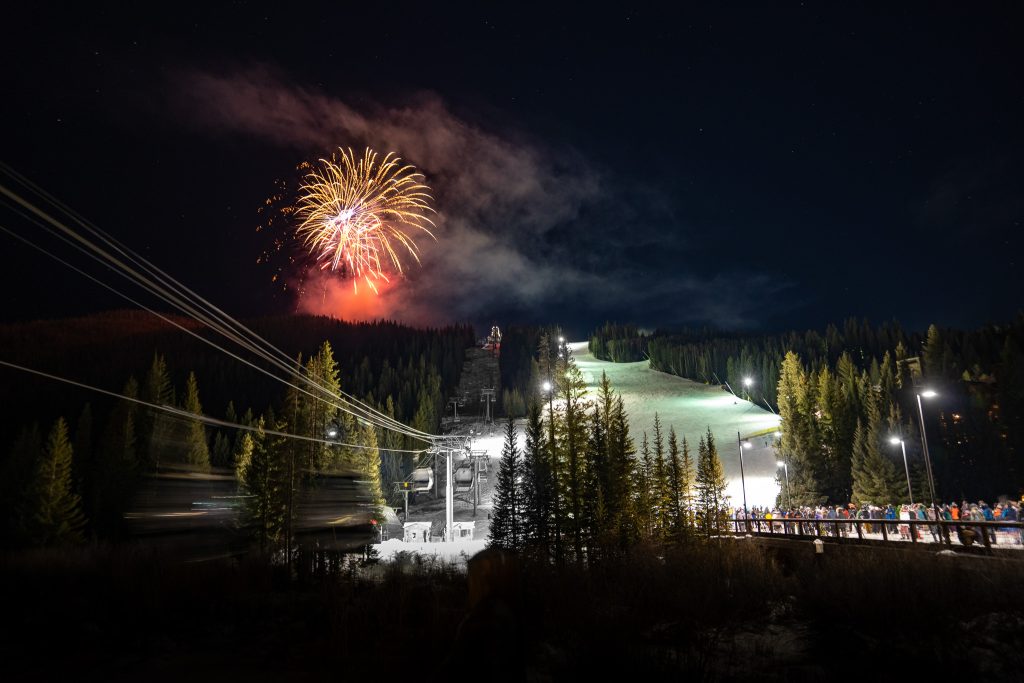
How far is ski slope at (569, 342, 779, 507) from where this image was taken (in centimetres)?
7331

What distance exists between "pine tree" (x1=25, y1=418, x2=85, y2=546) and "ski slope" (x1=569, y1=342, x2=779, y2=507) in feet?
200

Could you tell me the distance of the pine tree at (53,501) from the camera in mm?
46062

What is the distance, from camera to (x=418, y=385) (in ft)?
411

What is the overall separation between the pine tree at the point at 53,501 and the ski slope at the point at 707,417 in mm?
61105

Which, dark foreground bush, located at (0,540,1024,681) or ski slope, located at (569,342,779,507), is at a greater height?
ski slope, located at (569,342,779,507)

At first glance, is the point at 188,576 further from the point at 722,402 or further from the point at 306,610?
the point at 722,402

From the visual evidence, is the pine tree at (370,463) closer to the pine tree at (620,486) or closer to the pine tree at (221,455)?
the pine tree at (620,486)

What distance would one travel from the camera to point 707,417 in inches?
4139

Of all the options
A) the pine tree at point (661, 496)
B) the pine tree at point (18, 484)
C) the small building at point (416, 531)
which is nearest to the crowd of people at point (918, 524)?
the pine tree at point (661, 496)

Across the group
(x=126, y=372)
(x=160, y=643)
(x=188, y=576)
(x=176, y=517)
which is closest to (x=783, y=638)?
(x=160, y=643)

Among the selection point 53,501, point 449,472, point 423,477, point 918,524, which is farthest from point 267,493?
point 918,524

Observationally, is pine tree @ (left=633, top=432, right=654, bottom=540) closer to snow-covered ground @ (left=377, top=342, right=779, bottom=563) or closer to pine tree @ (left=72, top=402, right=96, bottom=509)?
snow-covered ground @ (left=377, top=342, right=779, bottom=563)

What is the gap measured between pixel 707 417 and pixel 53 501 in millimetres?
92647

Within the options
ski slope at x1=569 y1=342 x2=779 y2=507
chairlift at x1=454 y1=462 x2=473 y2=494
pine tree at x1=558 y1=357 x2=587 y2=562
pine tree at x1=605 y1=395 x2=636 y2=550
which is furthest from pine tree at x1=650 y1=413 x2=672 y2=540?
chairlift at x1=454 y1=462 x2=473 y2=494
